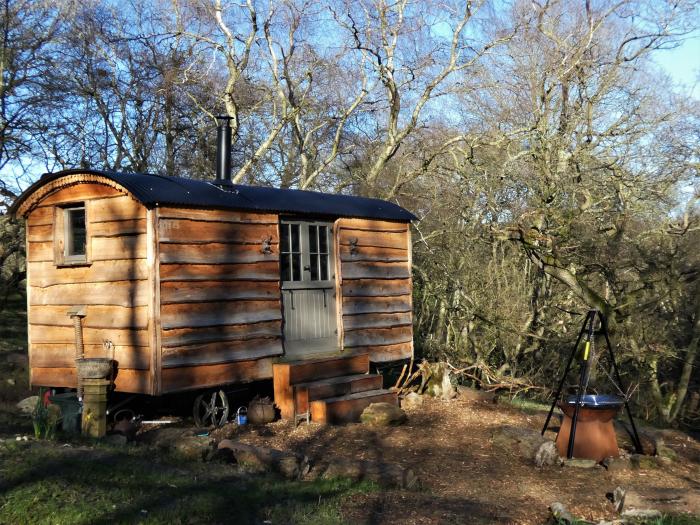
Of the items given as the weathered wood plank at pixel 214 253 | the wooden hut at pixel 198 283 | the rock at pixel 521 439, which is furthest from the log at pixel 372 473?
the weathered wood plank at pixel 214 253

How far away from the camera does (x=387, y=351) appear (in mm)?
12547

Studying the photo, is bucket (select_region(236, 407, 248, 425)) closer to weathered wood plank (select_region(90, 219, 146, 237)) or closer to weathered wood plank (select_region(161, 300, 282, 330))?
weathered wood plank (select_region(161, 300, 282, 330))

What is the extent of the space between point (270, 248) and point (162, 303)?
199cm

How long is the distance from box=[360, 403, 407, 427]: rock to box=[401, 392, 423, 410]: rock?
4.25ft

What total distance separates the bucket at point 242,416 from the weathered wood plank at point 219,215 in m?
2.58

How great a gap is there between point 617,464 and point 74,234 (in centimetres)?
750

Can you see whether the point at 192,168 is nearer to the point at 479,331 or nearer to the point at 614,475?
the point at 479,331

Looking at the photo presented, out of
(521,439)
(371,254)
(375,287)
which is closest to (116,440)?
(521,439)

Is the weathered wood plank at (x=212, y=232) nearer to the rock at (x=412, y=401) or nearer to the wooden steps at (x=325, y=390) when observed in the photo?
the wooden steps at (x=325, y=390)

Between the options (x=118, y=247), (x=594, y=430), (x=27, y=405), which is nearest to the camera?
(x=594, y=430)

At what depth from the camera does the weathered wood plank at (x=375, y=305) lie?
11.8 metres

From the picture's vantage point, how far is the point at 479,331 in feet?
53.2

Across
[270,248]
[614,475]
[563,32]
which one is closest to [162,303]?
[270,248]

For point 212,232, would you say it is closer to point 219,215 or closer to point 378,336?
point 219,215
